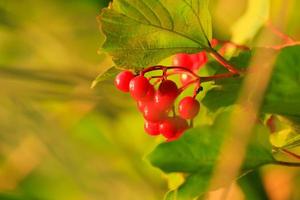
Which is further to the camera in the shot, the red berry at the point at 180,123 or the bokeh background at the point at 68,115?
the bokeh background at the point at 68,115

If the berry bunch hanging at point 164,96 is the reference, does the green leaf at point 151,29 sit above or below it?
above

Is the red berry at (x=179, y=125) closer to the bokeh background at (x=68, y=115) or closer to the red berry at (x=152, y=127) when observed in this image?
the red berry at (x=152, y=127)

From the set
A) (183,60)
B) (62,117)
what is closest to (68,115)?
(62,117)

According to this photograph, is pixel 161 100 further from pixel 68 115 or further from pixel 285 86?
pixel 68 115

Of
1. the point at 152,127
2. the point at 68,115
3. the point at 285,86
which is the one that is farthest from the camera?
the point at 68,115

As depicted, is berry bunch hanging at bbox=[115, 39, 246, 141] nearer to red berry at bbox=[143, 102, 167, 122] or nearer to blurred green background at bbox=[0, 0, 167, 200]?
red berry at bbox=[143, 102, 167, 122]

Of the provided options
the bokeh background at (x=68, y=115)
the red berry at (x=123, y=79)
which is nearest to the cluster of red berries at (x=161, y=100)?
the red berry at (x=123, y=79)

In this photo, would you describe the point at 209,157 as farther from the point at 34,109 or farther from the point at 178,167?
the point at 34,109
